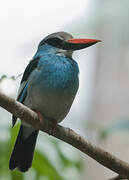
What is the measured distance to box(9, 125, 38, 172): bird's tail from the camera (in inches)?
118

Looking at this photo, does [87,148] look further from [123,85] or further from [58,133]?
[123,85]

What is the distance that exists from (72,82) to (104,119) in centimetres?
263

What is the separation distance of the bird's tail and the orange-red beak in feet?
2.31

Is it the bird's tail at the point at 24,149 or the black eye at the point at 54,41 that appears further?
the black eye at the point at 54,41

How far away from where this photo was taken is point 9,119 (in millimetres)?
3158

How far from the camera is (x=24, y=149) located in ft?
10.4

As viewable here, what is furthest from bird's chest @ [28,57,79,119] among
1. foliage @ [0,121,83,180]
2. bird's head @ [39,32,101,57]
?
foliage @ [0,121,83,180]

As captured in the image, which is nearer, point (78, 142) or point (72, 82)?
point (78, 142)

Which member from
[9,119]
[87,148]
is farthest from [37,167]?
[87,148]

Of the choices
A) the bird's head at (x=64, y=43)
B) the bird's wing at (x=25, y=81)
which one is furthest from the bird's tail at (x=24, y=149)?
the bird's head at (x=64, y=43)

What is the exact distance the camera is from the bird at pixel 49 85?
287cm

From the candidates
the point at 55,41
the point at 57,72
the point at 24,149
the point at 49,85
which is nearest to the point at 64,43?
the point at 55,41

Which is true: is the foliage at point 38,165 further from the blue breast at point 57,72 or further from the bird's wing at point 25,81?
the blue breast at point 57,72

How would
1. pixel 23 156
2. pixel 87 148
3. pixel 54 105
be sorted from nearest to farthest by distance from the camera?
1. pixel 87 148
2. pixel 54 105
3. pixel 23 156
